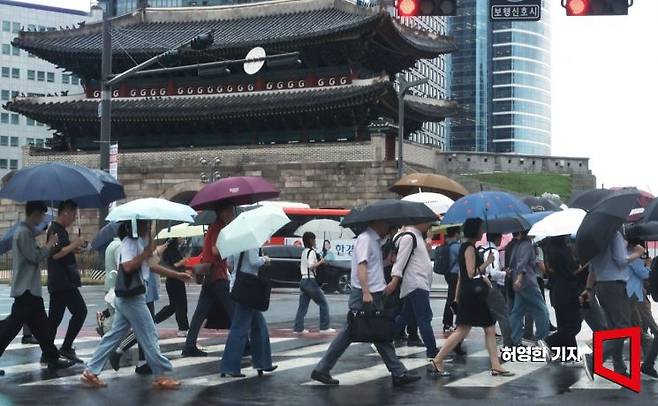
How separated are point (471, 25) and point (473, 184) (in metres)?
105

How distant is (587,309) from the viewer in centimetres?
1147

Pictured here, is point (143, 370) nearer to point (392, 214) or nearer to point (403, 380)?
point (403, 380)

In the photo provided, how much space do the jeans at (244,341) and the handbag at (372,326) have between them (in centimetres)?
132

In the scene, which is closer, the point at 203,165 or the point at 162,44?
the point at 203,165

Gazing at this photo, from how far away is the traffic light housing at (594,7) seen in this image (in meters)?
13.5

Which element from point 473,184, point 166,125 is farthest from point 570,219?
point 166,125

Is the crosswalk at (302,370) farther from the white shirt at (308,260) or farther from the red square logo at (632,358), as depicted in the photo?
the white shirt at (308,260)

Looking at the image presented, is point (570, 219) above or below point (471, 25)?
below

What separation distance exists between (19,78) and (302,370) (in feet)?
322

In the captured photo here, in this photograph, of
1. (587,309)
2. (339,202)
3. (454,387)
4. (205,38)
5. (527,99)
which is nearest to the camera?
(454,387)

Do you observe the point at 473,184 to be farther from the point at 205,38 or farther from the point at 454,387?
the point at 454,387

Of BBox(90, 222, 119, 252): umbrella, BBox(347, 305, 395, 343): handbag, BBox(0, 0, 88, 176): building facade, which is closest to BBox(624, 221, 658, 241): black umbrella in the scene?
BBox(347, 305, 395, 343): handbag

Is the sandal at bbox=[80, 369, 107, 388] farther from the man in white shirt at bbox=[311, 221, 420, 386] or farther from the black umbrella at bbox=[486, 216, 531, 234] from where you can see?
the black umbrella at bbox=[486, 216, 531, 234]

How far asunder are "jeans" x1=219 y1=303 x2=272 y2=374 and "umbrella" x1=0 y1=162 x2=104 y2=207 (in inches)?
83.9
